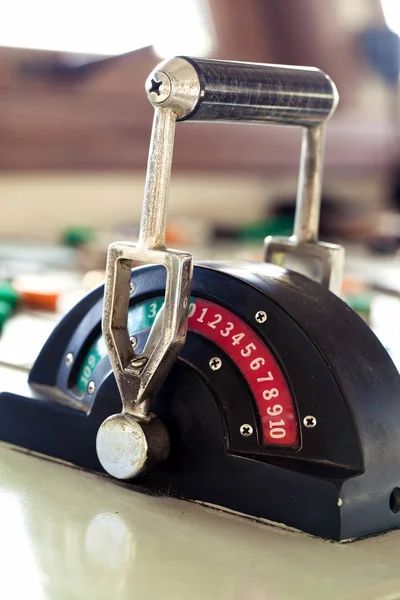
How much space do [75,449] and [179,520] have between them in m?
0.12

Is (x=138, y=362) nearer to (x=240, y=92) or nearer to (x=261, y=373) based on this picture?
(x=261, y=373)

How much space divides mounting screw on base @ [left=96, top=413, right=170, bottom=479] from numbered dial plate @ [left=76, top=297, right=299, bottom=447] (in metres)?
0.07

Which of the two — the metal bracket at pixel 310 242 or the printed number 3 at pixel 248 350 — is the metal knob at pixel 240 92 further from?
the printed number 3 at pixel 248 350

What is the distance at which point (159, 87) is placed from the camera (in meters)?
0.64

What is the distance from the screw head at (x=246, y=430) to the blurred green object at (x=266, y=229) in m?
1.62

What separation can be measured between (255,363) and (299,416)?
0.04 metres

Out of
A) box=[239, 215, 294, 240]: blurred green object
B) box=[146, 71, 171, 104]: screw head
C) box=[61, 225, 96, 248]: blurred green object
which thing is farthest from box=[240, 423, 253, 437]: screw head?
box=[239, 215, 294, 240]: blurred green object

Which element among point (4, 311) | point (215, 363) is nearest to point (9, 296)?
point (4, 311)

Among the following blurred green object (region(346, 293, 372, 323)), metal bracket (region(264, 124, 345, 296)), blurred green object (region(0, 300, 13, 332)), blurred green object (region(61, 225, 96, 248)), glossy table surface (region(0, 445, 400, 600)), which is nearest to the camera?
glossy table surface (region(0, 445, 400, 600))

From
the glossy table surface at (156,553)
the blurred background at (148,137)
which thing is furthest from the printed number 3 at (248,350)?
the blurred background at (148,137)

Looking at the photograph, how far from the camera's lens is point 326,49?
9.97ft

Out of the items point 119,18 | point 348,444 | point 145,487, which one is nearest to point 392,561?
point 348,444

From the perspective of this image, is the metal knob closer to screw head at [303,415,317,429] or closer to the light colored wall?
screw head at [303,415,317,429]

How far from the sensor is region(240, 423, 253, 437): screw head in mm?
661
